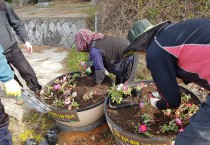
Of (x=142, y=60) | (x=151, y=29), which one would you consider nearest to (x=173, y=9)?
(x=142, y=60)

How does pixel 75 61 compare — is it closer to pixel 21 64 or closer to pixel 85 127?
pixel 21 64

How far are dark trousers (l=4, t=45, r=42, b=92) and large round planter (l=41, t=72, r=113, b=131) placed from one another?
646 millimetres

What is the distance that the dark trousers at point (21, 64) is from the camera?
148 inches

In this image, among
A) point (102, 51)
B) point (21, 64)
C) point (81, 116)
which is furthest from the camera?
point (21, 64)

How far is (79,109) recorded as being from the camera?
10.4ft

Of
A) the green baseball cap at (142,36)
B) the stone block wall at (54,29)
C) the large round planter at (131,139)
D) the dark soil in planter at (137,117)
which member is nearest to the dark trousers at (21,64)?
the dark soil in planter at (137,117)

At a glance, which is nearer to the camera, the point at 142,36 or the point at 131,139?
the point at 142,36

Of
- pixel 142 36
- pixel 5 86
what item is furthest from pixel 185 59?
pixel 5 86

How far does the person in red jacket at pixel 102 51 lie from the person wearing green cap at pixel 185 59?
62.6 inches

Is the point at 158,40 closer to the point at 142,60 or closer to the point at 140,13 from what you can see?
the point at 142,60

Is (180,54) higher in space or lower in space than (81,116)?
higher

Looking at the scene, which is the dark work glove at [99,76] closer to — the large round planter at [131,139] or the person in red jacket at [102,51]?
the person in red jacket at [102,51]

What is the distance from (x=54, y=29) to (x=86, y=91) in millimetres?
4888

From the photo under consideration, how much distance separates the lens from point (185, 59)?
1680mm
